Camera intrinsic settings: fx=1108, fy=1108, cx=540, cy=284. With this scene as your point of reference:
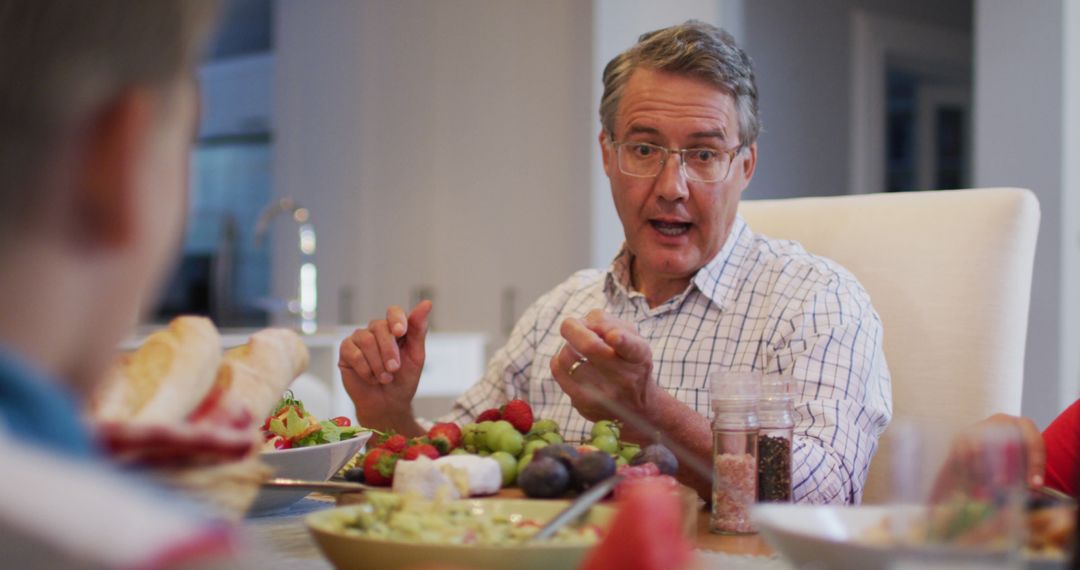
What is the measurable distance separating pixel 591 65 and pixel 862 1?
145cm

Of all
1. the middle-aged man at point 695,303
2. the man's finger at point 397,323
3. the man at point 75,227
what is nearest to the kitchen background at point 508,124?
the middle-aged man at point 695,303

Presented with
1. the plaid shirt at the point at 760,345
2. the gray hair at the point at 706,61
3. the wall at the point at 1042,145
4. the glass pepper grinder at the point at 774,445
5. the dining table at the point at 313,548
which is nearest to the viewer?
the dining table at the point at 313,548

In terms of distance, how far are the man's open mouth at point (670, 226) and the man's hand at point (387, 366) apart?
1.44 feet

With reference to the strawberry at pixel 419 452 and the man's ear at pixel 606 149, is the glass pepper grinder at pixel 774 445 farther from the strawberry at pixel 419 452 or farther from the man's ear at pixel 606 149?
the man's ear at pixel 606 149

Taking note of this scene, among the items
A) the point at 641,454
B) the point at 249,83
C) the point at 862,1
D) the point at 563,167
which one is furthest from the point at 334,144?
the point at 641,454

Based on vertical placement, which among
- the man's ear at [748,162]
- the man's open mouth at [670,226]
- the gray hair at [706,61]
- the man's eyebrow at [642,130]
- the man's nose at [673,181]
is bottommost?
the man's open mouth at [670,226]

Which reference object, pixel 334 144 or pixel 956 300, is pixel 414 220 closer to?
pixel 334 144

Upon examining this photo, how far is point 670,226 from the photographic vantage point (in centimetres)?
182

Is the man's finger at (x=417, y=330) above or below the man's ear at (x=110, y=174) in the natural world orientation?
below

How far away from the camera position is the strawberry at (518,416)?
1.20 metres

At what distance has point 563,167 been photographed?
165 inches

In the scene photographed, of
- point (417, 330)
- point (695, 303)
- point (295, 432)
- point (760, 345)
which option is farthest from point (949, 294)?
point (295, 432)

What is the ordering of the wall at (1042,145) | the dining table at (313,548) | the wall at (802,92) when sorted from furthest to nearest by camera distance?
the wall at (802,92)
the wall at (1042,145)
the dining table at (313,548)

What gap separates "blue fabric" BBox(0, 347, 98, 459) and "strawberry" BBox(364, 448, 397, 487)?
76cm
